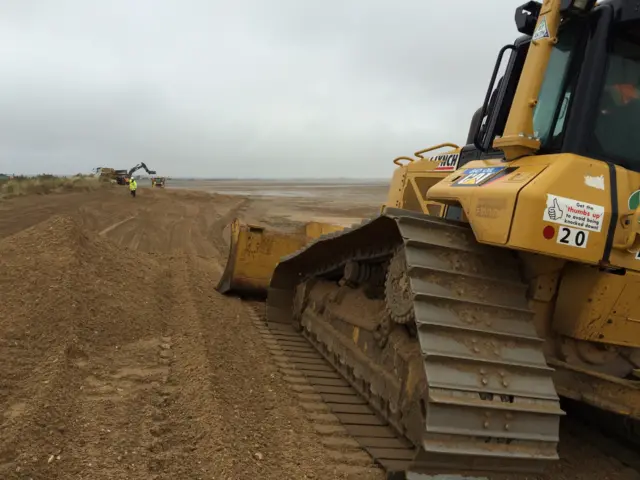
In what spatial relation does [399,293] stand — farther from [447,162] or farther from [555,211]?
[447,162]

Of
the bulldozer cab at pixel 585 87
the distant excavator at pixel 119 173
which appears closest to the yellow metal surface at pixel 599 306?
the bulldozer cab at pixel 585 87

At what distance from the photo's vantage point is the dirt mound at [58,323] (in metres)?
3.40

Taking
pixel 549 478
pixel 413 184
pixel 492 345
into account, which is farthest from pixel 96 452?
pixel 413 184

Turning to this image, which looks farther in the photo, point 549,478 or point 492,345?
point 549,478

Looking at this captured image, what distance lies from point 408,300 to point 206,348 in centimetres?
229

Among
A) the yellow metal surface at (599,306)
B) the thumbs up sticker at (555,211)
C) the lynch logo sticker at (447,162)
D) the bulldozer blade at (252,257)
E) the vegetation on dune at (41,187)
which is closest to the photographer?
→ the thumbs up sticker at (555,211)

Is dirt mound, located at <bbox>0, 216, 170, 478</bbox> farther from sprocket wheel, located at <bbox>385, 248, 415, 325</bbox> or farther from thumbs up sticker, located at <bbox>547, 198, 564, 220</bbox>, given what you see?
thumbs up sticker, located at <bbox>547, 198, 564, 220</bbox>

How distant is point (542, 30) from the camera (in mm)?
3572

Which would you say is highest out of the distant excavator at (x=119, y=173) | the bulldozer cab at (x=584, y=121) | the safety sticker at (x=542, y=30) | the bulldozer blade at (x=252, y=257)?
the safety sticker at (x=542, y=30)

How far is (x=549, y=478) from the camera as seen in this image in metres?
3.54

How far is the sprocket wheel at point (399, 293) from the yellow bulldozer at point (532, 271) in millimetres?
14

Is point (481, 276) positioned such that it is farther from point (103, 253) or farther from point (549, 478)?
point (103, 253)

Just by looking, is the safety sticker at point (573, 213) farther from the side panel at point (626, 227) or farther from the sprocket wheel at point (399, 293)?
the sprocket wheel at point (399, 293)

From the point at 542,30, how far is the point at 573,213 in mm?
1190
